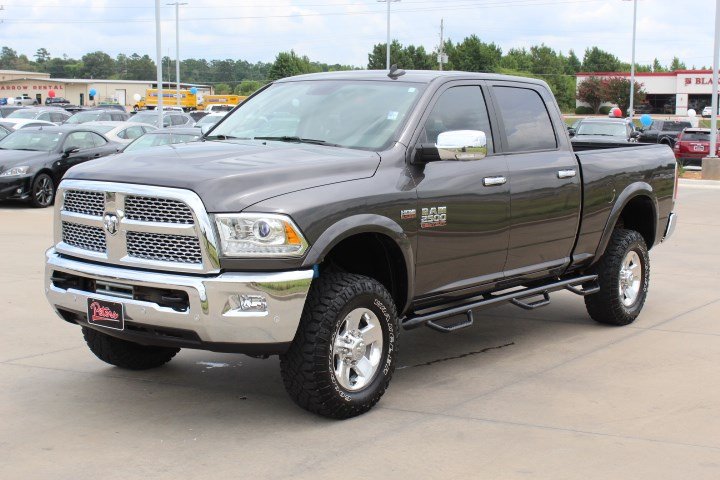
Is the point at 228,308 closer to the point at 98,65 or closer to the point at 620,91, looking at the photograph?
the point at 620,91

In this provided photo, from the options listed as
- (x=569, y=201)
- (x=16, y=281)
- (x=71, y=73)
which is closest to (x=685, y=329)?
(x=569, y=201)

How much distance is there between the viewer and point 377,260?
613 centimetres

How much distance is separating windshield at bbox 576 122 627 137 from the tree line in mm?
Answer: 38365

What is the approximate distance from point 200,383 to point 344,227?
1.68 m

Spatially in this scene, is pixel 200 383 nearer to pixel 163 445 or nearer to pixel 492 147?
pixel 163 445

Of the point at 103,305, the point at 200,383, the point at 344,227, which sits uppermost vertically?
the point at 344,227

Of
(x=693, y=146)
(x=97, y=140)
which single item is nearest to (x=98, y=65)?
(x=693, y=146)

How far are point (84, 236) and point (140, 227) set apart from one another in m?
0.61

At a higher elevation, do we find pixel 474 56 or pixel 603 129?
pixel 474 56

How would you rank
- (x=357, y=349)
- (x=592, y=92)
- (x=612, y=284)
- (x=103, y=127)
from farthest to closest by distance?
(x=592, y=92) < (x=103, y=127) < (x=612, y=284) < (x=357, y=349)

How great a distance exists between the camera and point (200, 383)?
6.45 meters

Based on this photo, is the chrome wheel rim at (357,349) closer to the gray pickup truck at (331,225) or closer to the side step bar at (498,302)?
the gray pickup truck at (331,225)

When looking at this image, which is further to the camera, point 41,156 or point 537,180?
point 41,156

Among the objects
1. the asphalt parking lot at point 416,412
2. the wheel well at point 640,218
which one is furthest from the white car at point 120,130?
the wheel well at point 640,218
